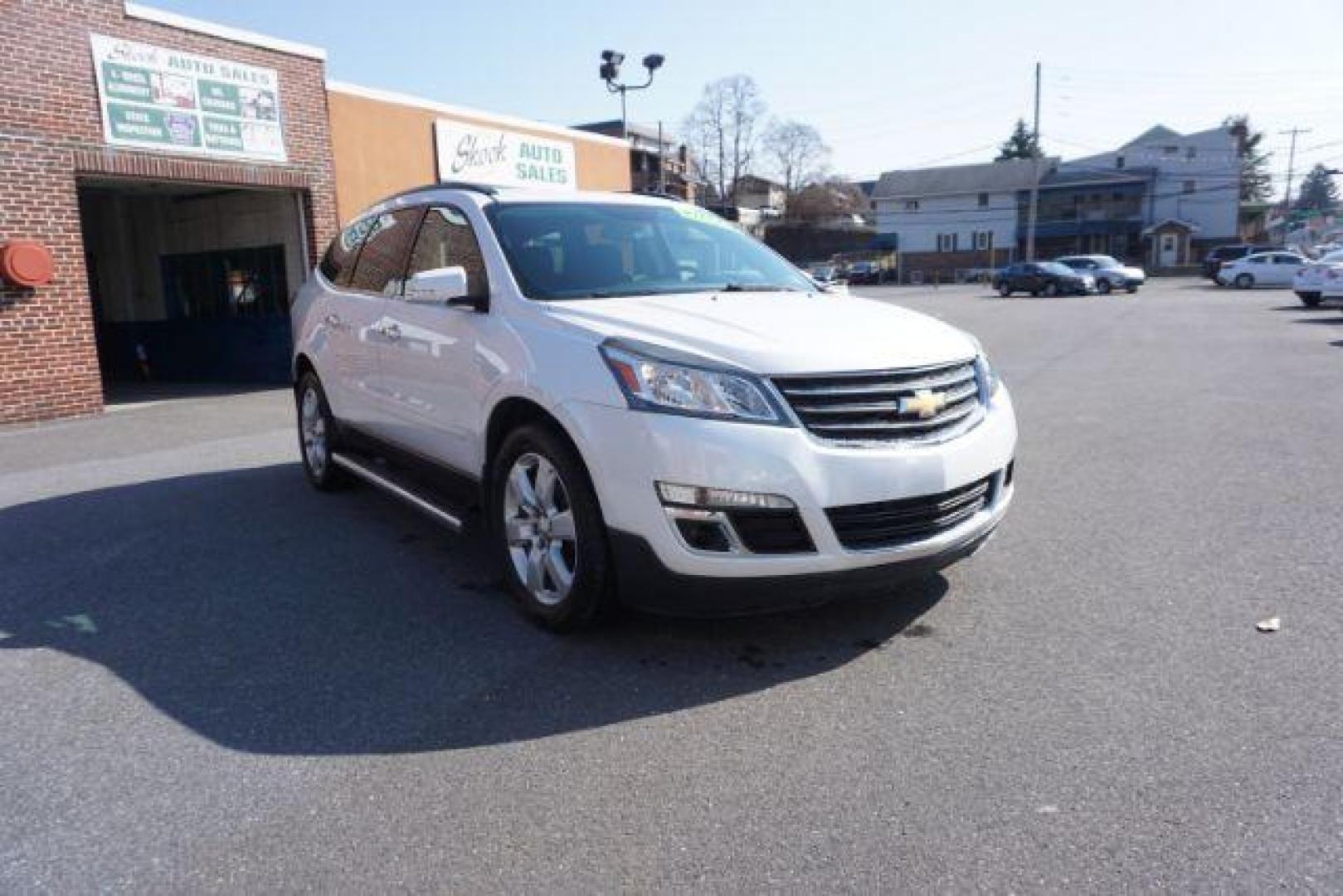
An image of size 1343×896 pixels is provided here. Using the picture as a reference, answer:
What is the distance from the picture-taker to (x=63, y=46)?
10.8 meters

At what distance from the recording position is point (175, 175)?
12.0 meters

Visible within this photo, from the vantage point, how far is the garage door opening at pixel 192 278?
1504 cm

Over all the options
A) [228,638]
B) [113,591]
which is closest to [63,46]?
[113,591]

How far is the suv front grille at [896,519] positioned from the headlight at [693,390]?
43 cm

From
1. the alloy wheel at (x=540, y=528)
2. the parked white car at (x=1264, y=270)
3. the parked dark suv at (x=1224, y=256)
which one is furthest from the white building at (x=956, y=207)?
the alloy wheel at (x=540, y=528)

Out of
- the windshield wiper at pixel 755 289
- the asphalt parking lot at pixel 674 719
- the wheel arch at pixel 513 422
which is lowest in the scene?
the asphalt parking lot at pixel 674 719

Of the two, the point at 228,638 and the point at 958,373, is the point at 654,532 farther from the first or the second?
the point at 228,638

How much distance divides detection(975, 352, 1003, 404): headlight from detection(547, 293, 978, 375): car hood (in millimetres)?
68

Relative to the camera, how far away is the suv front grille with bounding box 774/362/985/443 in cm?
339

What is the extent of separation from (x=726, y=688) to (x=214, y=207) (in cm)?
Answer: 1545

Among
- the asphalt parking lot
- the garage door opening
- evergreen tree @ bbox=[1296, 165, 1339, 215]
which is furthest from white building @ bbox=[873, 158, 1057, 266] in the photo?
evergreen tree @ bbox=[1296, 165, 1339, 215]

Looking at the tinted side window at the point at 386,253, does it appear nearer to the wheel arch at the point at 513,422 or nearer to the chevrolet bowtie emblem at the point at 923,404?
the wheel arch at the point at 513,422

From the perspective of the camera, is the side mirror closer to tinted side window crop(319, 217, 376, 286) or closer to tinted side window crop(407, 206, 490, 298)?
tinted side window crop(407, 206, 490, 298)

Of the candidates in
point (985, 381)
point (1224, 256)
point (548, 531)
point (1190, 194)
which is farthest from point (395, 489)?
point (1190, 194)
